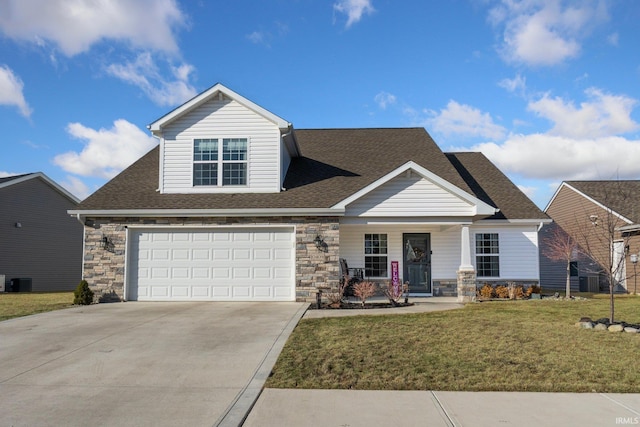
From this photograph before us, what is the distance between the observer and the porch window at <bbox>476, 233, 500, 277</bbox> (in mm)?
17844

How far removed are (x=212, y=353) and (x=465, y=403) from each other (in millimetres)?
4180

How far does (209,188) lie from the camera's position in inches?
643

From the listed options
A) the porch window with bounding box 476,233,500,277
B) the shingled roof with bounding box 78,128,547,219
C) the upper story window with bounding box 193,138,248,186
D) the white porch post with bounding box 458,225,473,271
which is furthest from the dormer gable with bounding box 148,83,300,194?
the porch window with bounding box 476,233,500,277

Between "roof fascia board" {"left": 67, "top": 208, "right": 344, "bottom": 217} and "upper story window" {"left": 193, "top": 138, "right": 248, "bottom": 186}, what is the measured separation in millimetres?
1539

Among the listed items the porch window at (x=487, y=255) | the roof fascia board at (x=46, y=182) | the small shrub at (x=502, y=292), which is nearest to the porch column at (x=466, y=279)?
the small shrub at (x=502, y=292)

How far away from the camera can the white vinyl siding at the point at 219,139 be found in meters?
16.4

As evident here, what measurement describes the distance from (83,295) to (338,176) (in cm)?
895

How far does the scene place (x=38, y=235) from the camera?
2544 centimetres

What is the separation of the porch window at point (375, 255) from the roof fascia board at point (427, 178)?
298 cm

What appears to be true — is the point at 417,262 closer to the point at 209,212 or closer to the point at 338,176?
the point at 338,176

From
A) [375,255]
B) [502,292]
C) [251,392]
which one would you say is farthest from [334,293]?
[251,392]

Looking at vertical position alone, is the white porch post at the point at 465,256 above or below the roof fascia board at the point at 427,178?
below

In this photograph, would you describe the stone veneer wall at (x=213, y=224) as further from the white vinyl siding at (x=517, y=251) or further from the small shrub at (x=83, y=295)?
the white vinyl siding at (x=517, y=251)

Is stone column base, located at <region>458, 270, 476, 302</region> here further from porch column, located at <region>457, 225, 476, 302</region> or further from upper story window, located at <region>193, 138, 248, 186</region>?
upper story window, located at <region>193, 138, 248, 186</region>
